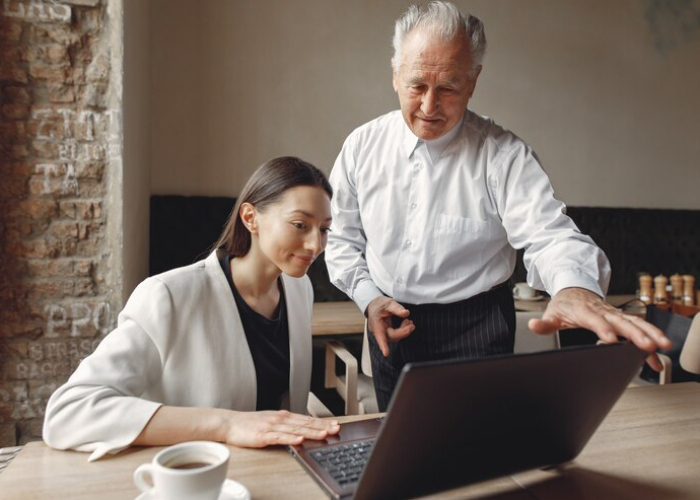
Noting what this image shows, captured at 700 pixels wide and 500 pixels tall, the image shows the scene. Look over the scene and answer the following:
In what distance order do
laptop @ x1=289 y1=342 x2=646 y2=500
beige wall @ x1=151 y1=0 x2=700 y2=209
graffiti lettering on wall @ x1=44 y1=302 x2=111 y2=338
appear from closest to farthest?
laptop @ x1=289 y1=342 x2=646 y2=500, graffiti lettering on wall @ x1=44 y1=302 x2=111 y2=338, beige wall @ x1=151 y1=0 x2=700 y2=209

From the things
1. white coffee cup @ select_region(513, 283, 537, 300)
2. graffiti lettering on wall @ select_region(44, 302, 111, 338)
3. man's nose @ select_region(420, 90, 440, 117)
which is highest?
man's nose @ select_region(420, 90, 440, 117)

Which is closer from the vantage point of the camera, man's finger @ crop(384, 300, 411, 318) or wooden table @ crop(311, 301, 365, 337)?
man's finger @ crop(384, 300, 411, 318)

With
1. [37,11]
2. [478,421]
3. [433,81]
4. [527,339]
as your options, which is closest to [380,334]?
[433,81]

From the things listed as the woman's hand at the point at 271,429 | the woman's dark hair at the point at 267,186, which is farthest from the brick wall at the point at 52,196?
the woman's hand at the point at 271,429

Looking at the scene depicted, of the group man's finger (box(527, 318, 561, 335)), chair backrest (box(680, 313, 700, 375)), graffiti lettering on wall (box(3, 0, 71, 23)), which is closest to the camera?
man's finger (box(527, 318, 561, 335))

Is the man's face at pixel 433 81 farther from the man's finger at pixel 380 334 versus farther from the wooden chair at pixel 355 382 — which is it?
the wooden chair at pixel 355 382

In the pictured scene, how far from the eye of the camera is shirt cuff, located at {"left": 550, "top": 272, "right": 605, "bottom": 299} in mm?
1164

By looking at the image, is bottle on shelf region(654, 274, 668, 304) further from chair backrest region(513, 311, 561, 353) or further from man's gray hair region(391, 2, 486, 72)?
man's gray hair region(391, 2, 486, 72)

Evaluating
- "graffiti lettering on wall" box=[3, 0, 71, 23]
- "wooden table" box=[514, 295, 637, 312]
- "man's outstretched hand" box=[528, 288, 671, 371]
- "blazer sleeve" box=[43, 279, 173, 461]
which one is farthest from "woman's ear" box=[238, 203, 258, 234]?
"wooden table" box=[514, 295, 637, 312]

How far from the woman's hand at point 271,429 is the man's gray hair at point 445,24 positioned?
1029mm

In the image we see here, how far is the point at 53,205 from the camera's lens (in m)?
1.93

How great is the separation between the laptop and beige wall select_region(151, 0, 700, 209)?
240cm

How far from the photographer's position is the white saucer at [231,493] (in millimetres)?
760

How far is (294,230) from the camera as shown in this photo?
1.35 m
